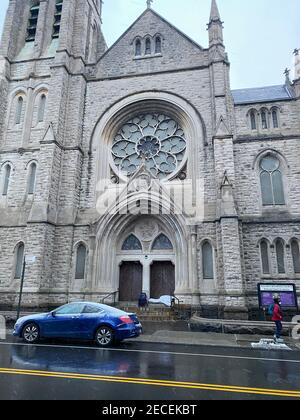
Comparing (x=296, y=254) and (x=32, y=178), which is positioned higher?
(x=32, y=178)

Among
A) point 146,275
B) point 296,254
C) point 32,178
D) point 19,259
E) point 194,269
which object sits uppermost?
point 32,178

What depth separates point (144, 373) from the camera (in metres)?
5.61

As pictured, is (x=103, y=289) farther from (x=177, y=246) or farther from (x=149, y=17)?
(x=149, y=17)

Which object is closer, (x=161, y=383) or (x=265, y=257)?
(x=161, y=383)

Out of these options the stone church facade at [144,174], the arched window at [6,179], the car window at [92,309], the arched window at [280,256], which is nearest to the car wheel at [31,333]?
the car window at [92,309]

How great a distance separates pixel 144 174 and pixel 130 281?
6100 mm

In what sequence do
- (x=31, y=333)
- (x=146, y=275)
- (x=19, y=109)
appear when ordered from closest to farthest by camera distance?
1. (x=31, y=333)
2. (x=146, y=275)
3. (x=19, y=109)

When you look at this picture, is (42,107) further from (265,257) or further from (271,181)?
(265,257)

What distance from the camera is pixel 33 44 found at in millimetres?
21969

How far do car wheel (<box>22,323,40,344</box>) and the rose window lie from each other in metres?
10.9

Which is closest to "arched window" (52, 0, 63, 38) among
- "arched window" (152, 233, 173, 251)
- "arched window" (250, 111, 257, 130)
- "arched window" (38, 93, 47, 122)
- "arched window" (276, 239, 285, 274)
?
"arched window" (38, 93, 47, 122)

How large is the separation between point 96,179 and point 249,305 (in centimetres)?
1093

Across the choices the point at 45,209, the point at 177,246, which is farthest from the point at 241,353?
the point at 45,209

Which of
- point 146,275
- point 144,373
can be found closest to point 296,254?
point 146,275
